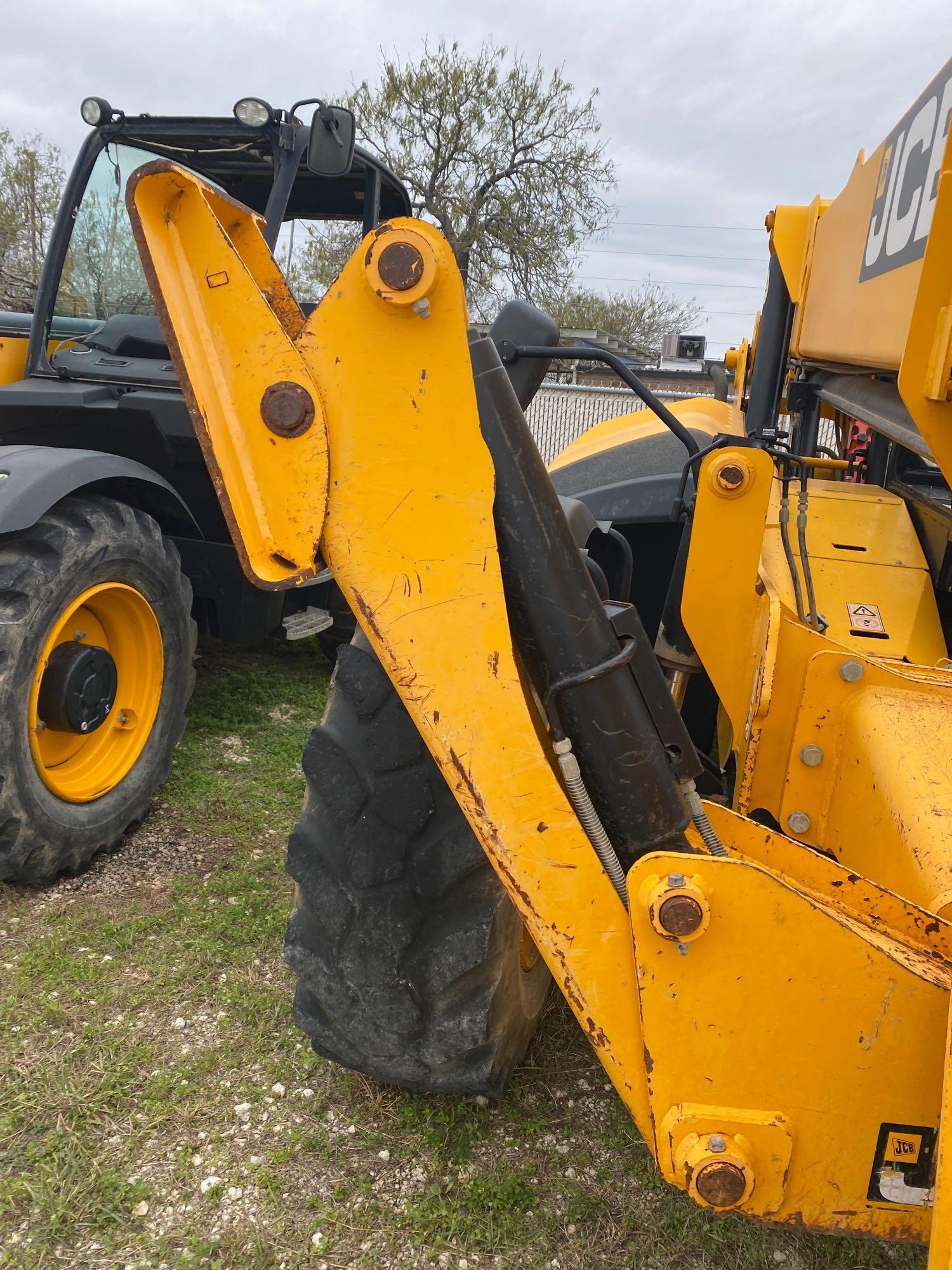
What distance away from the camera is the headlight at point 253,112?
11.1ft

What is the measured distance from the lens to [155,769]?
3104 millimetres

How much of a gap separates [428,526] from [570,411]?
12431mm

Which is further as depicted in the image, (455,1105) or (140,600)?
(140,600)

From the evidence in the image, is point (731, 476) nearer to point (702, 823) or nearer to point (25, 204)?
point (702, 823)

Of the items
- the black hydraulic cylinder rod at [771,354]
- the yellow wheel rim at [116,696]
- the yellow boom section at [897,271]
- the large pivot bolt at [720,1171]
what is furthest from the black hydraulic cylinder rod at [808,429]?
the large pivot bolt at [720,1171]

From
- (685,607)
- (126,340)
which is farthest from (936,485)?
(126,340)

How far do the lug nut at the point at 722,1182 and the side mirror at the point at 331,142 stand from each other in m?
3.06

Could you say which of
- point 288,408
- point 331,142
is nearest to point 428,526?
point 288,408

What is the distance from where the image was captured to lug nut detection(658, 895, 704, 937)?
3.88ft

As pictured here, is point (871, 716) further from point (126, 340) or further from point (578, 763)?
point (126, 340)

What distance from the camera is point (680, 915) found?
3.89 ft

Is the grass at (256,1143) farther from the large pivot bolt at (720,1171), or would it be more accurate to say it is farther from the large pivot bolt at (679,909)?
the large pivot bolt at (679,909)

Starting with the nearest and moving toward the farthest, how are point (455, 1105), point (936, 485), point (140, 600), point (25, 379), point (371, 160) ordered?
point (455, 1105)
point (936, 485)
point (140, 600)
point (25, 379)
point (371, 160)

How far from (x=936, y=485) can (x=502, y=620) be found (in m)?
2.13
